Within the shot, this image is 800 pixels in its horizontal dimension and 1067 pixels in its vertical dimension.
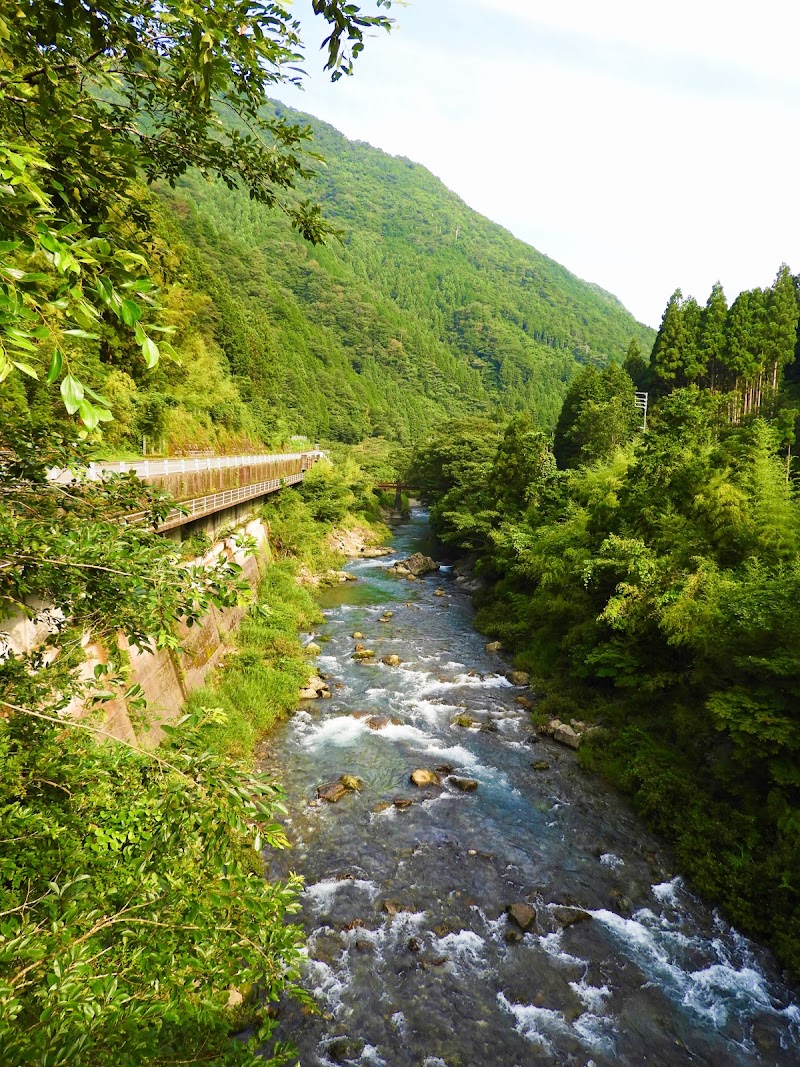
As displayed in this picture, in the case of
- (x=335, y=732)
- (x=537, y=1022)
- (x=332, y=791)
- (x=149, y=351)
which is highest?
(x=149, y=351)

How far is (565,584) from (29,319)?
19.0 metres

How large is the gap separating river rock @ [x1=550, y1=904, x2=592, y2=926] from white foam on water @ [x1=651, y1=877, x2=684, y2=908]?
141 centimetres

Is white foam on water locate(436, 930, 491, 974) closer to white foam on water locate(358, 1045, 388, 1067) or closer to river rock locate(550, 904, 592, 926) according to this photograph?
river rock locate(550, 904, 592, 926)

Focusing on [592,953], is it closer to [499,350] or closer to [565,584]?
[565,584]

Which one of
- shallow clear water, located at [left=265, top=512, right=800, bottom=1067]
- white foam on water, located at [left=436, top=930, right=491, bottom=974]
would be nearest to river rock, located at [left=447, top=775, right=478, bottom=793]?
shallow clear water, located at [left=265, top=512, right=800, bottom=1067]

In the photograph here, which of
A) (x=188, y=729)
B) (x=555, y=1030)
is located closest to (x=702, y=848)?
(x=555, y=1030)

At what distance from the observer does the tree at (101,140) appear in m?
1.70

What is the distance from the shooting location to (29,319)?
1.72 meters

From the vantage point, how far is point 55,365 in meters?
1.57

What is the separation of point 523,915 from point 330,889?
346 centimetres

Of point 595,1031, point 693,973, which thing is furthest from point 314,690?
point 693,973

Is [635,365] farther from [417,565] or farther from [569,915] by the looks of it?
[569,915]

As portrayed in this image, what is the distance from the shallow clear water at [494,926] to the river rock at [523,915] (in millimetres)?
125

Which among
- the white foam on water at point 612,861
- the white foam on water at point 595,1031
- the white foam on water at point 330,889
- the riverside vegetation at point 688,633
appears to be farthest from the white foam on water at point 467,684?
the white foam on water at point 595,1031
